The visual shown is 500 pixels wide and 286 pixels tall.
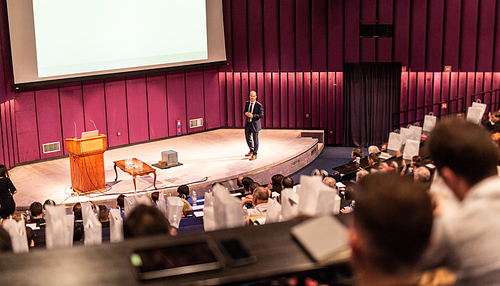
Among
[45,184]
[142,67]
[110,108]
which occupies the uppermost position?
[142,67]

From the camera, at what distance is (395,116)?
39.6 feet

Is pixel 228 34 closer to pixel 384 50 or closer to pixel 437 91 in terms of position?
pixel 384 50

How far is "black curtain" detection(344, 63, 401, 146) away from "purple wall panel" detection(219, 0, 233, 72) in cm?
270

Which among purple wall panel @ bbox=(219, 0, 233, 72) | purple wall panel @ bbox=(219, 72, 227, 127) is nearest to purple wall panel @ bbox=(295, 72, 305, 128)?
purple wall panel @ bbox=(219, 0, 233, 72)

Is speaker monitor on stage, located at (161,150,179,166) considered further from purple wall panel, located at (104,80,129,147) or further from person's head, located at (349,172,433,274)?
person's head, located at (349,172,433,274)

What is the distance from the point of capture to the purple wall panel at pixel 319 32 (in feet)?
39.0

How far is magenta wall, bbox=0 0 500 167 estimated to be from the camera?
11.0 metres

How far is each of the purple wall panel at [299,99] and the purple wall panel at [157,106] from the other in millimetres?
3072

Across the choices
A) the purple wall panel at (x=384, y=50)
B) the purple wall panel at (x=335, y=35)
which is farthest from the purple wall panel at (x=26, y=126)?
the purple wall panel at (x=384, y=50)

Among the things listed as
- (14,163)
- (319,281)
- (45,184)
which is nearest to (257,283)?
(319,281)

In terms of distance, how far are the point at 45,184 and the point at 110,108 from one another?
9.02 ft

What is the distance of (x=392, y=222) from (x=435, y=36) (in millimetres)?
11380

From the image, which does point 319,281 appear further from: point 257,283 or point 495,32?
point 495,32

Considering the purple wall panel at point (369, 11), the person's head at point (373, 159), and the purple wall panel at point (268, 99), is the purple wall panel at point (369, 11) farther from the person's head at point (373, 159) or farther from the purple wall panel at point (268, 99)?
the person's head at point (373, 159)
